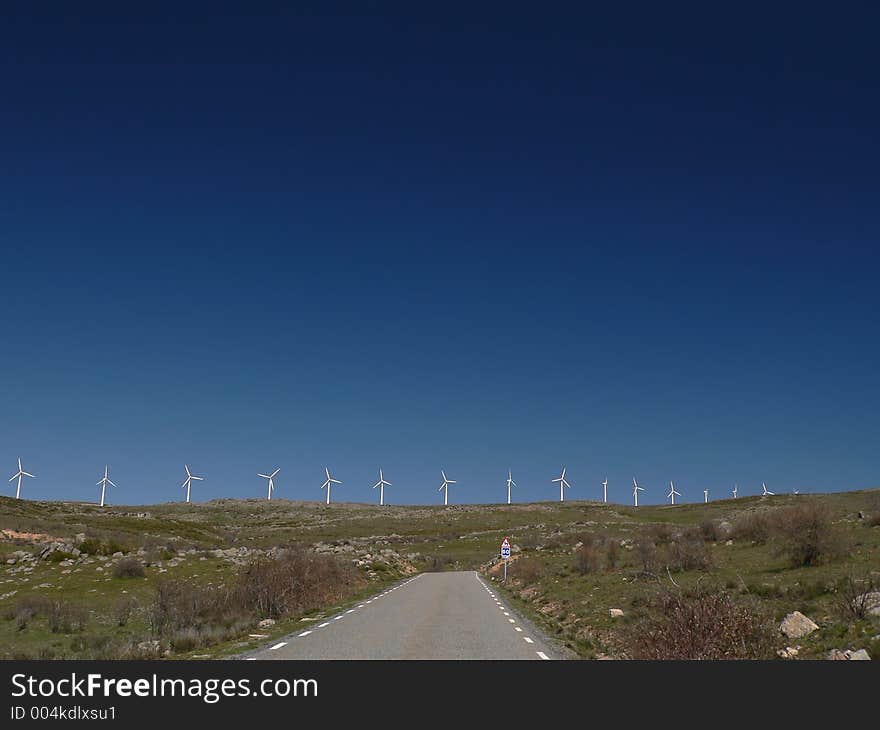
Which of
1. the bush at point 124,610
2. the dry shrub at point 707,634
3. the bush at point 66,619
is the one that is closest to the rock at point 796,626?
the dry shrub at point 707,634

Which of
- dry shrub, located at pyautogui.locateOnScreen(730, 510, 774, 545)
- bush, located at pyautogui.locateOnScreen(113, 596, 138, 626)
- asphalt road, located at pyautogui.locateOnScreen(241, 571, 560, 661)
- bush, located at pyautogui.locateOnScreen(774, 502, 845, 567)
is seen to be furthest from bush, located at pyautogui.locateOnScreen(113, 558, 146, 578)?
dry shrub, located at pyautogui.locateOnScreen(730, 510, 774, 545)

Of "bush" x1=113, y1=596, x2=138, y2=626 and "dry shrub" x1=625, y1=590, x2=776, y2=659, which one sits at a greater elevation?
"dry shrub" x1=625, y1=590, x2=776, y2=659

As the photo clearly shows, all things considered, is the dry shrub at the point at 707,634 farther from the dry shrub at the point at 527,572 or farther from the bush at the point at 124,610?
the dry shrub at the point at 527,572

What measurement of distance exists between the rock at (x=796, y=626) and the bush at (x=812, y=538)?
13.9m

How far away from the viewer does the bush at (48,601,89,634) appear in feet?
83.3

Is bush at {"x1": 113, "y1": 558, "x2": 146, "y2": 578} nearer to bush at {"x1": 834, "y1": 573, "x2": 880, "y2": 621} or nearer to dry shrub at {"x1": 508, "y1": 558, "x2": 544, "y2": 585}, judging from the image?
dry shrub at {"x1": 508, "y1": 558, "x2": 544, "y2": 585}

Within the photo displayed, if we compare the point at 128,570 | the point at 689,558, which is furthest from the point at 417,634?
the point at 128,570

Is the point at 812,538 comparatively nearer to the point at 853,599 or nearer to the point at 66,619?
the point at 853,599

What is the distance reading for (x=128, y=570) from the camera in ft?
137

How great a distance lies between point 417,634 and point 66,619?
558 inches

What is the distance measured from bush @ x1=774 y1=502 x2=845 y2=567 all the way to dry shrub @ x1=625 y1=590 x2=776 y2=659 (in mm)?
18020

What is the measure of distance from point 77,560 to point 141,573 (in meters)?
8.41
